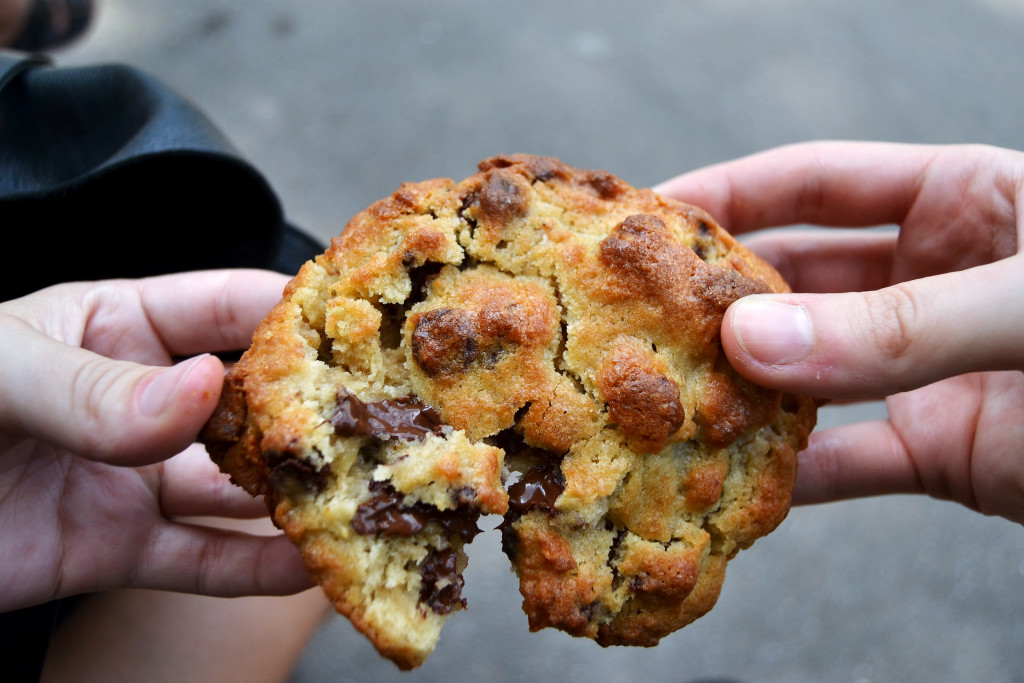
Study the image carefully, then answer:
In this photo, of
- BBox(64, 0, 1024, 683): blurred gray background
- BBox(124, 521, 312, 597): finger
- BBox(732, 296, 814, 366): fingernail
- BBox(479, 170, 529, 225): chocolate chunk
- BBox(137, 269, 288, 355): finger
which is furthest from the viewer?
BBox(64, 0, 1024, 683): blurred gray background

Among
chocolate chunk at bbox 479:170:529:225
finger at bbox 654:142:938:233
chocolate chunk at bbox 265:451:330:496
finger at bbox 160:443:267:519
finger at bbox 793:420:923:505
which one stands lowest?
finger at bbox 160:443:267:519

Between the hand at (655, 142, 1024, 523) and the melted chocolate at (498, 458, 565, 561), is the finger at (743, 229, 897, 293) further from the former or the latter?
the melted chocolate at (498, 458, 565, 561)

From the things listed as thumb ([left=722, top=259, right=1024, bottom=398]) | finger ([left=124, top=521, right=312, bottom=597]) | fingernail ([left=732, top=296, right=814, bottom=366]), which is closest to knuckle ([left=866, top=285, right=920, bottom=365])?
thumb ([left=722, top=259, right=1024, bottom=398])

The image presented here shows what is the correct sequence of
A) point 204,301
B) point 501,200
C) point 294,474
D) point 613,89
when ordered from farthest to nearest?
point 613,89 → point 204,301 → point 501,200 → point 294,474

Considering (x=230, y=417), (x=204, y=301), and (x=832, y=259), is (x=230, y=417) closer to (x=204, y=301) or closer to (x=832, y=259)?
(x=204, y=301)

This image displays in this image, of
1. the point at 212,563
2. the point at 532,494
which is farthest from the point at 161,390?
the point at 212,563

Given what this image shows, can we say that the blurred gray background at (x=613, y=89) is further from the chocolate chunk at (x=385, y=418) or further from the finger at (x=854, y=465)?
the chocolate chunk at (x=385, y=418)
